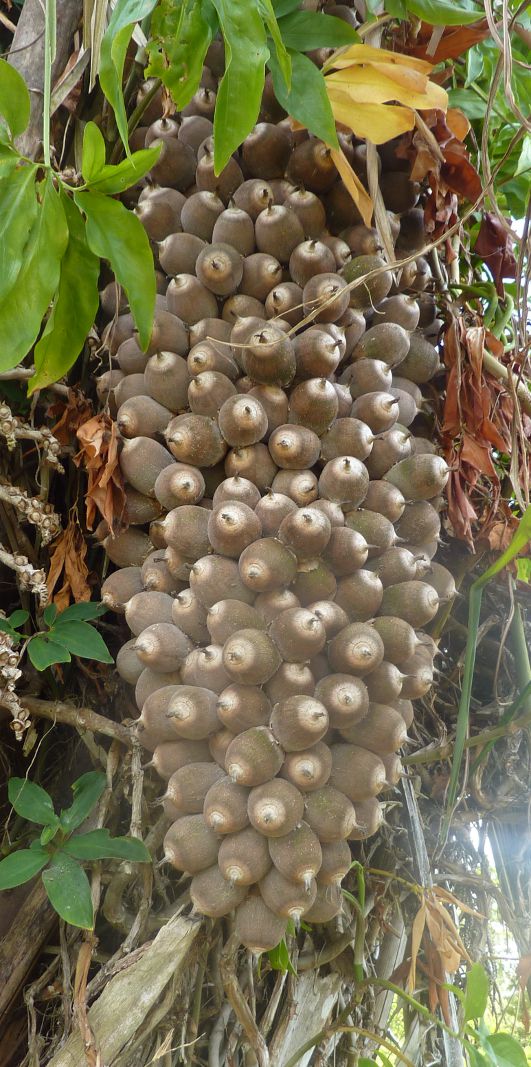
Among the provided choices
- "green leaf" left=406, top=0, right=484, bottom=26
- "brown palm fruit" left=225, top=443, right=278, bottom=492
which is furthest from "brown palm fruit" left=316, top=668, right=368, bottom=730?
"green leaf" left=406, top=0, right=484, bottom=26

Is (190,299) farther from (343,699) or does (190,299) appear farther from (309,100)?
(343,699)

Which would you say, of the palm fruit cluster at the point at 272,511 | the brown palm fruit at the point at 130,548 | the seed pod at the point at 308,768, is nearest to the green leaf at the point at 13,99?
the palm fruit cluster at the point at 272,511

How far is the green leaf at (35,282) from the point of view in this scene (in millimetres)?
748

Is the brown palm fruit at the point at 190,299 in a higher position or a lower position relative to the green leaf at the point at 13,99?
lower

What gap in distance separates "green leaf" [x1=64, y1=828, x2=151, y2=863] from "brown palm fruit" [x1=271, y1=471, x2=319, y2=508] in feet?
1.20

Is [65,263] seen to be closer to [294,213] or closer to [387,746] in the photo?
[294,213]

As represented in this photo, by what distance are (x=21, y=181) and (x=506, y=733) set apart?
0.81 metres

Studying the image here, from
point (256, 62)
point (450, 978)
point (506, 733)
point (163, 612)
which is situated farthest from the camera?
point (450, 978)

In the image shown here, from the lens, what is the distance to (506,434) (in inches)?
39.8

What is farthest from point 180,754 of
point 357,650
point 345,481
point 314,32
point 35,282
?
point 314,32

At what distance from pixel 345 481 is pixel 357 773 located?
262mm

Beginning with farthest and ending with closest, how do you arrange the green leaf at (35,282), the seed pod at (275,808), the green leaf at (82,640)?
the green leaf at (82,640)
the green leaf at (35,282)
the seed pod at (275,808)

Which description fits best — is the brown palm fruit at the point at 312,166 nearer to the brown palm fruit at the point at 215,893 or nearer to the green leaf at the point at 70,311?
the green leaf at the point at 70,311

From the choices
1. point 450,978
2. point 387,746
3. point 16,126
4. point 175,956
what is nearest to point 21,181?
point 16,126
